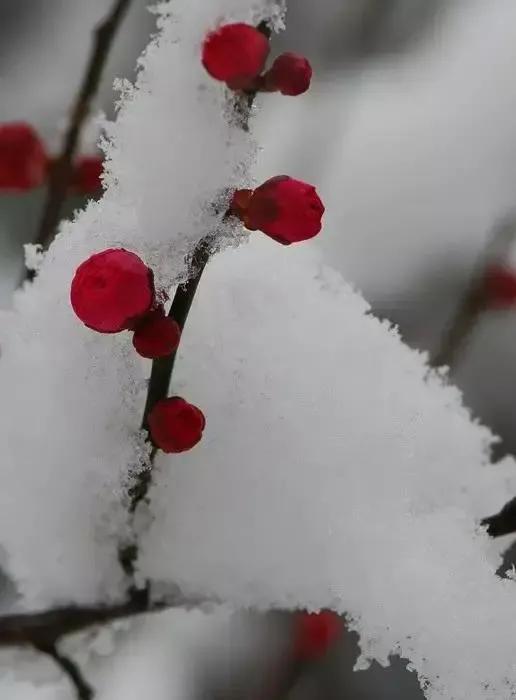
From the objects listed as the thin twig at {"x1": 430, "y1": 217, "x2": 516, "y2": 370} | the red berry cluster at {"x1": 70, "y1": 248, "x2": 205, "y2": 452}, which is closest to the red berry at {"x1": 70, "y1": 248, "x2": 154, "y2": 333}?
the red berry cluster at {"x1": 70, "y1": 248, "x2": 205, "y2": 452}

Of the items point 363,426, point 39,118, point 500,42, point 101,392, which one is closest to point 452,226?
point 500,42

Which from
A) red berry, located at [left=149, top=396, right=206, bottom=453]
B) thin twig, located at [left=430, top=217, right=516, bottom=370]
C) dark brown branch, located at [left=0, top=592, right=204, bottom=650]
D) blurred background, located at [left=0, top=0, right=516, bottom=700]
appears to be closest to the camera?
red berry, located at [left=149, top=396, right=206, bottom=453]

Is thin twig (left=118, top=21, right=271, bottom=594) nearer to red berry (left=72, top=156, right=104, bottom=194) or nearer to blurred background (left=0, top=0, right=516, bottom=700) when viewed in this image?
red berry (left=72, top=156, right=104, bottom=194)

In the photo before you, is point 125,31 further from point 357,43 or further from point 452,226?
point 452,226

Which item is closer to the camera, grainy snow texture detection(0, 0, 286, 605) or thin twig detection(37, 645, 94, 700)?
grainy snow texture detection(0, 0, 286, 605)

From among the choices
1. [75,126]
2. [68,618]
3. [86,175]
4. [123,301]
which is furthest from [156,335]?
[86,175]

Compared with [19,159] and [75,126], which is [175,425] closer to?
[75,126]
